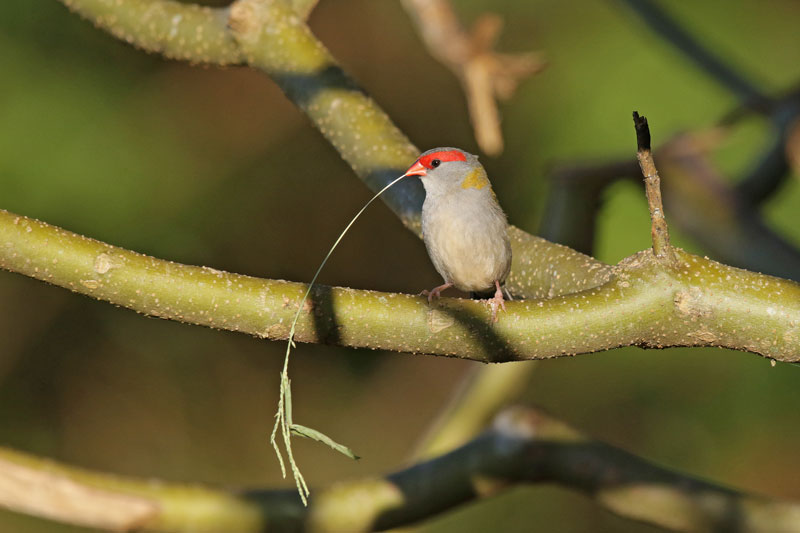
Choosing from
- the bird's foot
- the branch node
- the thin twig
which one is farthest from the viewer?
the thin twig

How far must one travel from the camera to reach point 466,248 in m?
2.18

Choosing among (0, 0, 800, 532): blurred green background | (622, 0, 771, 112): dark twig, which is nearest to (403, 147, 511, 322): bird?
(622, 0, 771, 112): dark twig

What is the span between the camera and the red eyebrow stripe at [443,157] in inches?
80.6

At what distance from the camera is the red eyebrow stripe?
6.72 feet

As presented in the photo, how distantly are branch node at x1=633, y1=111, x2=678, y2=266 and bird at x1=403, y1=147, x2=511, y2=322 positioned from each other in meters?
0.55

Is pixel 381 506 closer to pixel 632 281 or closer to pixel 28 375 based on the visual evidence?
pixel 632 281

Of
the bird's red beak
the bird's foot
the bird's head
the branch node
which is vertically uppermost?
the bird's head

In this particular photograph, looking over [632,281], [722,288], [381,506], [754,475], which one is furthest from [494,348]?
[754,475]

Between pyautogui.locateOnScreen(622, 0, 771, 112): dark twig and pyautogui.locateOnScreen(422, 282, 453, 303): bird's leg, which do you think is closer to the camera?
pyautogui.locateOnScreen(422, 282, 453, 303): bird's leg

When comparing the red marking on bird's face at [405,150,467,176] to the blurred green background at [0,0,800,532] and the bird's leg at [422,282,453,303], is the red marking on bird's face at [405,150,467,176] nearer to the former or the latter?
the bird's leg at [422,282,453,303]

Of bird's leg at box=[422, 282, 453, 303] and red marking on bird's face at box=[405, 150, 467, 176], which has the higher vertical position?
red marking on bird's face at box=[405, 150, 467, 176]

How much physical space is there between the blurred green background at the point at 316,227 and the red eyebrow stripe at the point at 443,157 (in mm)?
3099

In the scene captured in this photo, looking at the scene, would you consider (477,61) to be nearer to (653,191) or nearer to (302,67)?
(302,67)

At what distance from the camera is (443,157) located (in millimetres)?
2109
